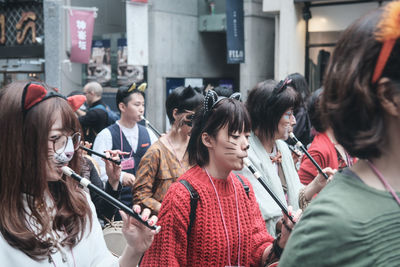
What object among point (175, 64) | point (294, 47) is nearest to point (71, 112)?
point (294, 47)

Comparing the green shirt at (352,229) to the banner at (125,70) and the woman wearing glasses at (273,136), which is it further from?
the banner at (125,70)

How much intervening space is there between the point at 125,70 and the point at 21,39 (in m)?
2.93

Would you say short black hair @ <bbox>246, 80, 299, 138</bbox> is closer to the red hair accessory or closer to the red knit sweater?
the red knit sweater

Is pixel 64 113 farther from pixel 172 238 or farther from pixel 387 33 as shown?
pixel 387 33

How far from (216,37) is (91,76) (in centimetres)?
419

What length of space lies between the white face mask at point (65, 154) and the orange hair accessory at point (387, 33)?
1408 millimetres

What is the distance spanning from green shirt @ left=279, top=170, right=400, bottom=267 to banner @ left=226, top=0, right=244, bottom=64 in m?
11.8

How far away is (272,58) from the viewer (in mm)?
14180

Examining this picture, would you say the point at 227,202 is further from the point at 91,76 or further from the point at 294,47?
the point at 91,76

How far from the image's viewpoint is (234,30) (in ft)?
42.2

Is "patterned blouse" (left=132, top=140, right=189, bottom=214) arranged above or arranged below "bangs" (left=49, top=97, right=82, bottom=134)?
below

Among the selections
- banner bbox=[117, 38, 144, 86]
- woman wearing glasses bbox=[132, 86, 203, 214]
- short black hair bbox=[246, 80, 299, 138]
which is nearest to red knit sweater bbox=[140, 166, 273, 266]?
short black hair bbox=[246, 80, 299, 138]

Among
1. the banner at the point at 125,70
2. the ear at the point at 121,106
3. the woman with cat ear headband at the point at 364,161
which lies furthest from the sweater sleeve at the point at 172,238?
the banner at the point at 125,70

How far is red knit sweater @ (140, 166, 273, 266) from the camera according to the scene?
258 cm
